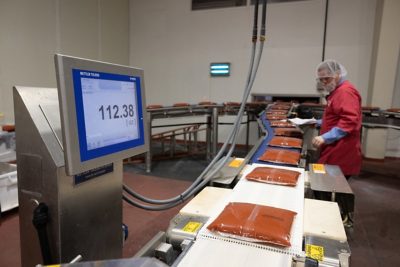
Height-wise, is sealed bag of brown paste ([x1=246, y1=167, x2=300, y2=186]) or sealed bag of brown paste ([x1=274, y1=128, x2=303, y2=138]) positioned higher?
sealed bag of brown paste ([x1=274, y1=128, x2=303, y2=138])

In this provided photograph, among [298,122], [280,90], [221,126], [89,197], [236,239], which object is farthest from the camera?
[221,126]

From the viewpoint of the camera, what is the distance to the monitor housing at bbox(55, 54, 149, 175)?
62 centimetres

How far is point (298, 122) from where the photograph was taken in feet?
8.20

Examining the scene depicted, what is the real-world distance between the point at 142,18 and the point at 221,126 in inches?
123

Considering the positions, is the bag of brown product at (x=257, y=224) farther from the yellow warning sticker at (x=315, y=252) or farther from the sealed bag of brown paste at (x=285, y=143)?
the sealed bag of brown paste at (x=285, y=143)

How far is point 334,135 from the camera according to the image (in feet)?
6.26

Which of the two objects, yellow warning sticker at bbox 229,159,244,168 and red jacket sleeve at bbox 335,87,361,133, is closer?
yellow warning sticker at bbox 229,159,244,168

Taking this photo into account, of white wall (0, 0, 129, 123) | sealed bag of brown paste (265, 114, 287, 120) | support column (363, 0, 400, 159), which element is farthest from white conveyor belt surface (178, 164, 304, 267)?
support column (363, 0, 400, 159)

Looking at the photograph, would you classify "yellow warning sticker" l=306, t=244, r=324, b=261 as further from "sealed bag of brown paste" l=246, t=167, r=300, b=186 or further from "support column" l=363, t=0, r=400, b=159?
"support column" l=363, t=0, r=400, b=159

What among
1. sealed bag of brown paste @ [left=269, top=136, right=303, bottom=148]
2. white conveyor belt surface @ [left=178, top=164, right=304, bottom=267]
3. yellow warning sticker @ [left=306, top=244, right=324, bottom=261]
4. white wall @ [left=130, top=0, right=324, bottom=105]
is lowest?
yellow warning sticker @ [left=306, top=244, right=324, bottom=261]

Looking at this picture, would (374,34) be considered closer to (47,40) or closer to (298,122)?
(298,122)

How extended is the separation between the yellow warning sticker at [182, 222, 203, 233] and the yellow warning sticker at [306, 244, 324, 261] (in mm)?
298

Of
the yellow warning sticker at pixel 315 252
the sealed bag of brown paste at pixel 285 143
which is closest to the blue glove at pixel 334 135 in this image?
the sealed bag of brown paste at pixel 285 143

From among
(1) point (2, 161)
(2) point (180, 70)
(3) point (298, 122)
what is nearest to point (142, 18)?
(2) point (180, 70)
